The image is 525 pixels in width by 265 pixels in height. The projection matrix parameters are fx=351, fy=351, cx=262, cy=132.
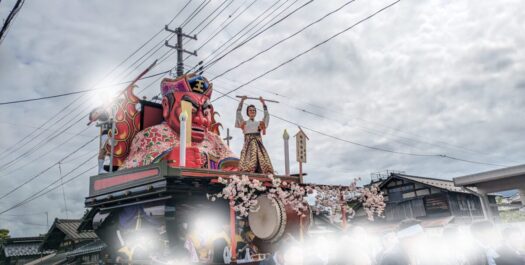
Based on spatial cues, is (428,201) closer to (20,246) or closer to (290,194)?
(290,194)

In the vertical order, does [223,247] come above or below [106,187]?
below

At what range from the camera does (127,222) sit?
389 inches

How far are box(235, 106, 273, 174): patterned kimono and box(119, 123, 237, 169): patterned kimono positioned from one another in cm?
167

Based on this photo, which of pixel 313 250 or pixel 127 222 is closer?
pixel 313 250

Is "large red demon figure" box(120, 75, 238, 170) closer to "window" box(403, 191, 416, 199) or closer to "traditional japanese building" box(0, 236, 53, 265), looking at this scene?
"window" box(403, 191, 416, 199)

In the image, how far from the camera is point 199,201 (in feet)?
29.1

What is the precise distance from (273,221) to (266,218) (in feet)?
0.80

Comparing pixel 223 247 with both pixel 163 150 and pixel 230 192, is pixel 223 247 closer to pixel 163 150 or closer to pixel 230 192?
pixel 230 192

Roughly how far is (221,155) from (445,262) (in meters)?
7.63

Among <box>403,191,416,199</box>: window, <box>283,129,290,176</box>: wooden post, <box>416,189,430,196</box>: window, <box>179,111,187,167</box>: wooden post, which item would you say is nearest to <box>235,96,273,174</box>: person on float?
<box>283,129,290,176</box>: wooden post

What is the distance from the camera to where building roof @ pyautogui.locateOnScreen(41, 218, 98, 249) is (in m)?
22.3

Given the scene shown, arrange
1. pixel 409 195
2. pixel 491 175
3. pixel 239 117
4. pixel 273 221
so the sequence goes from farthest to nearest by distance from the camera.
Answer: pixel 409 195 < pixel 491 175 < pixel 239 117 < pixel 273 221

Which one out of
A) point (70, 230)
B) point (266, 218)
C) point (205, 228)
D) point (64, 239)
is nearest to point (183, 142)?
point (205, 228)

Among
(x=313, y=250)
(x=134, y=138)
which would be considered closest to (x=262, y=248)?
(x=313, y=250)
